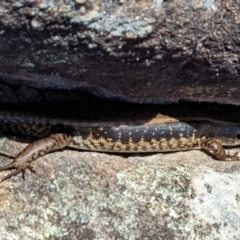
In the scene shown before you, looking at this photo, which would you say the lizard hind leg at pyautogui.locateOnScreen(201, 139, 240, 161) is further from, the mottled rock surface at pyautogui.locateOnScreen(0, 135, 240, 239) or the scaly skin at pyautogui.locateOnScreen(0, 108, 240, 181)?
the mottled rock surface at pyautogui.locateOnScreen(0, 135, 240, 239)

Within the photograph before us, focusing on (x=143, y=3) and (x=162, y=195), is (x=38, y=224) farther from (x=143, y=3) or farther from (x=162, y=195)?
(x=143, y=3)

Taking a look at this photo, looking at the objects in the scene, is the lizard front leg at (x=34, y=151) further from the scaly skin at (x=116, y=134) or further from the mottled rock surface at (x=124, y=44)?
the mottled rock surface at (x=124, y=44)

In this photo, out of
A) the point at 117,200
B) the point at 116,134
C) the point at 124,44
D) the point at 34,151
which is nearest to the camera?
the point at 124,44

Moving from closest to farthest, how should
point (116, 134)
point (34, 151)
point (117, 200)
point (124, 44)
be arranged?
point (124, 44) < point (117, 200) < point (34, 151) < point (116, 134)

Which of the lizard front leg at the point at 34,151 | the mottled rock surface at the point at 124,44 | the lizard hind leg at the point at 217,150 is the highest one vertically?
the mottled rock surface at the point at 124,44

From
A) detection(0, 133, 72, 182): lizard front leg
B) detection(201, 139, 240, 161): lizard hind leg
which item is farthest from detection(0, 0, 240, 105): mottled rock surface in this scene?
detection(201, 139, 240, 161): lizard hind leg

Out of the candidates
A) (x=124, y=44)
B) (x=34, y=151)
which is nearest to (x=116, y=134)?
(x=34, y=151)

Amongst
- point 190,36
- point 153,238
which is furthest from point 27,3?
point 153,238

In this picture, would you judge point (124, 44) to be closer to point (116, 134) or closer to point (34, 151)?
point (34, 151)

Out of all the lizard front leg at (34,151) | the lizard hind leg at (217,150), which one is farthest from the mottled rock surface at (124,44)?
the lizard hind leg at (217,150)

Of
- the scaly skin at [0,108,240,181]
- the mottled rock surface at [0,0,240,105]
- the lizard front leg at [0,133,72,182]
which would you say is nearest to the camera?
the mottled rock surface at [0,0,240,105]

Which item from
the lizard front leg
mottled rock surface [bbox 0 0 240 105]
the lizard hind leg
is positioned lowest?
the lizard hind leg
